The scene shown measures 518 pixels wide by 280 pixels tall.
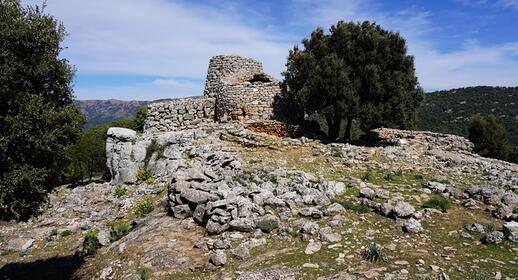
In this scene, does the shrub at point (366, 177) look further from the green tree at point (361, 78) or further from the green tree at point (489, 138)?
the green tree at point (489, 138)

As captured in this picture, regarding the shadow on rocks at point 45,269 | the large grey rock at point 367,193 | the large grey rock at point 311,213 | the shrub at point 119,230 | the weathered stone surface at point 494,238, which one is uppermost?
the large grey rock at point 367,193

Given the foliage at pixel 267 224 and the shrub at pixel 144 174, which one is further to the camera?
the shrub at pixel 144 174

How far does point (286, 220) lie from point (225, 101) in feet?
43.1

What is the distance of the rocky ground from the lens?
39.0ft

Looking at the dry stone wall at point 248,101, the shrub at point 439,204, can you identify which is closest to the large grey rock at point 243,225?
the shrub at point 439,204

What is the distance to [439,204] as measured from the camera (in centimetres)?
1494

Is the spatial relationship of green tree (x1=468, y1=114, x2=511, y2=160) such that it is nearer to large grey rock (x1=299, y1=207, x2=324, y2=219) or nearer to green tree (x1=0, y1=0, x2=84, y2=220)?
large grey rock (x1=299, y1=207, x2=324, y2=219)

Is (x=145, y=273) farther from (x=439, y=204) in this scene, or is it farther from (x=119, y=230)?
(x=439, y=204)

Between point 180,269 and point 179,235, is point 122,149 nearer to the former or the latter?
point 179,235

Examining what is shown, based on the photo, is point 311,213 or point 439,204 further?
point 439,204

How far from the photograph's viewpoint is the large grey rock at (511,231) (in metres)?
12.4

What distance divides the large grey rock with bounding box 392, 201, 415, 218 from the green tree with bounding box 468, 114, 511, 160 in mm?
37238

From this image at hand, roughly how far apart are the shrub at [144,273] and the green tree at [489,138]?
43.4 meters

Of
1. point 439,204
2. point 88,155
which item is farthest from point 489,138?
point 88,155
